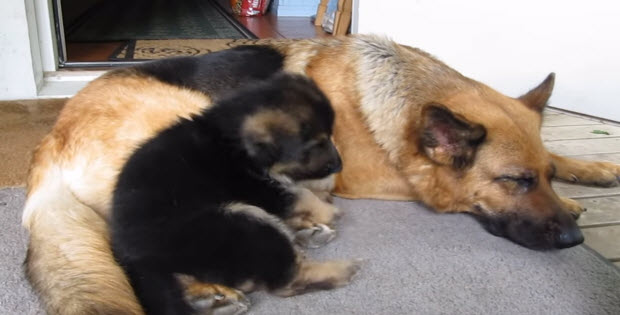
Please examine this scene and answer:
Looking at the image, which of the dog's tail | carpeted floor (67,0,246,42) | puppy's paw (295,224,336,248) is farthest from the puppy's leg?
carpeted floor (67,0,246,42)

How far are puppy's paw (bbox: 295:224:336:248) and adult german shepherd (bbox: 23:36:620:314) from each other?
0.35 metres

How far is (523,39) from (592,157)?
4.21 feet

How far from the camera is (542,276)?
186 cm

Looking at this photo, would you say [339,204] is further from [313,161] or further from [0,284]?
[0,284]

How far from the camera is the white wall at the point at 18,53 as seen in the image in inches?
141

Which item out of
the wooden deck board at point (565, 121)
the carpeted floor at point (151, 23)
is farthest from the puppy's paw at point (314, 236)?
the carpeted floor at point (151, 23)

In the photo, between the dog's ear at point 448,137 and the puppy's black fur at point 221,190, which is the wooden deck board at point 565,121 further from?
the puppy's black fur at point 221,190

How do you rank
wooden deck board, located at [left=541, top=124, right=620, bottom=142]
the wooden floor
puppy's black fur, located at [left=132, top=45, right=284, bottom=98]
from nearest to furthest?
the wooden floor → puppy's black fur, located at [left=132, top=45, right=284, bottom=98] → wooden deck board, located at [left=541, top=124, right=620, bottom=142]

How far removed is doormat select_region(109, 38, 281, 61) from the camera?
4656mm

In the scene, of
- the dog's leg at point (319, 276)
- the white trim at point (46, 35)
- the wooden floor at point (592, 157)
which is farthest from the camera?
the white trim at point (46, 35)

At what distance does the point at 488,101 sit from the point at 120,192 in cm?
152

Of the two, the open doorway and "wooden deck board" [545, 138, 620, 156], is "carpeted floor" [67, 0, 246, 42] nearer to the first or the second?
the open doorway

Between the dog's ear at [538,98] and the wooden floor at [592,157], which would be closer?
the wooden floor at [592,157]

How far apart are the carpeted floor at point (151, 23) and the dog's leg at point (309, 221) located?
4.26 metres
